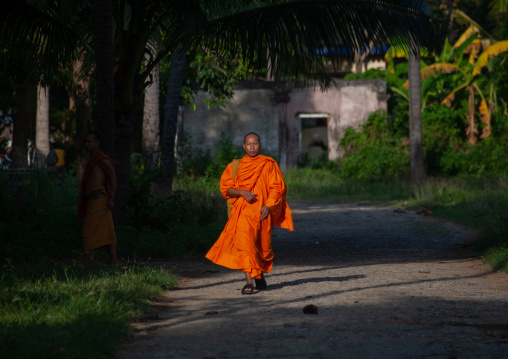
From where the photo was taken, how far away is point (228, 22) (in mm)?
9648

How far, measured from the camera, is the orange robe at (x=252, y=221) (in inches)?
264

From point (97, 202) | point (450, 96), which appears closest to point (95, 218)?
point (97, 202)

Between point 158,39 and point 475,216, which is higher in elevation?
point 158,39

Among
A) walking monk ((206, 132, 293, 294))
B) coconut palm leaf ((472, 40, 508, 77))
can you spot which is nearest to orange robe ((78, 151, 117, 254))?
walking monk ((206, 132, 293, 294))

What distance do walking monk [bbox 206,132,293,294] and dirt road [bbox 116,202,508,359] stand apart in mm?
308

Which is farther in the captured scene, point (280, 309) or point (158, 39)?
point (158, 39)

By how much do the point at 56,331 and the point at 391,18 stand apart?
6845 mm

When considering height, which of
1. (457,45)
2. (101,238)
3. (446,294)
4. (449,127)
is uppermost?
(457,45)

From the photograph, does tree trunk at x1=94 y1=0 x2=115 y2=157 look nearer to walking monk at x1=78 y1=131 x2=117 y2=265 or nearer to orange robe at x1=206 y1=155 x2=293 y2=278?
walking monk at x1=78 y1=131 x2=117 y2=265

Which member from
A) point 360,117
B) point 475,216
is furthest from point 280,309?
point 360,117

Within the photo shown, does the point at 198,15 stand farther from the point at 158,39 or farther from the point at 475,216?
the point at 475,216

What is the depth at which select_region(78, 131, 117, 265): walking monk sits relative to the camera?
7938 millimetres

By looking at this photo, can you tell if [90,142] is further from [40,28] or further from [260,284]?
[260,284]

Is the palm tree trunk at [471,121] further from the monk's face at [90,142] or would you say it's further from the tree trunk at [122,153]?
the monk's face at [90,142]
